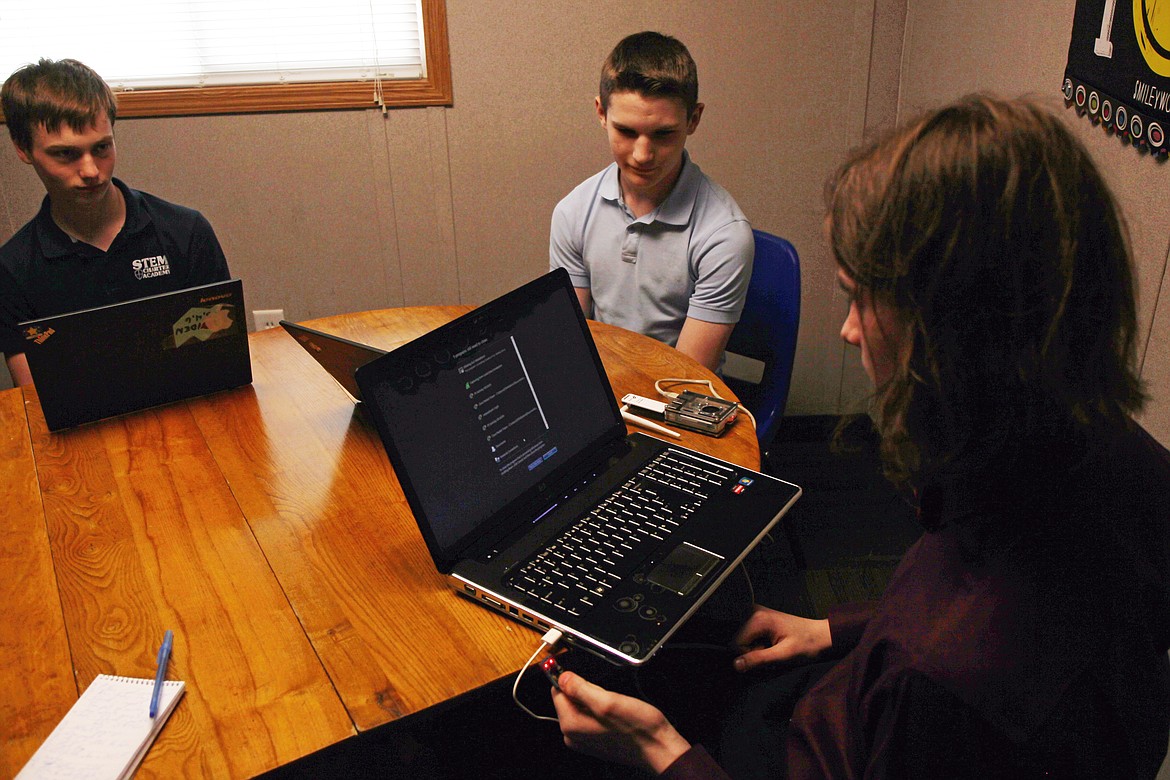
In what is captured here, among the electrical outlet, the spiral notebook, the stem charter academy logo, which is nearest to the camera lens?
the spiral notebook

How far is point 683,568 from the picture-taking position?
1047 mm

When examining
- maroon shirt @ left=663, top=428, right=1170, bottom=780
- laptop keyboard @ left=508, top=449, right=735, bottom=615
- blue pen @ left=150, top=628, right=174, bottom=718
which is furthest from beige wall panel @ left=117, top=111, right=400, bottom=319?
maroon shirt @ left=663, top=428, right=1170, bottom=780

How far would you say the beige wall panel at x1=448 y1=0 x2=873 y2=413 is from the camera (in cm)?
273

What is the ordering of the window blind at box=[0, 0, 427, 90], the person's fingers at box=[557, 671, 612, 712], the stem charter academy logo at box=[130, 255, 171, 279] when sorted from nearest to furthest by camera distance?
the person's fingers at box=[557, 671, 612, 712] → the stem charter academy logo at box=[130, 255, 171, 279] → the window blind at box=[0, 0, 427, 90]

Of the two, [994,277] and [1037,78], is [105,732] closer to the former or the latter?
[994,277]

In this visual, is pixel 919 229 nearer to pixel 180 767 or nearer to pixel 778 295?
pixel 180 767

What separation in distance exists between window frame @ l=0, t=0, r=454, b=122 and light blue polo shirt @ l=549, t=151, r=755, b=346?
0.80 metres

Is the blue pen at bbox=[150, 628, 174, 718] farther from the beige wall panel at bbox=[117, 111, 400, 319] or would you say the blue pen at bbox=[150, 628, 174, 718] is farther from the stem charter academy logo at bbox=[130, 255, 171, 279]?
the beige wall panel at bbox=[117, 111, 400, 319]

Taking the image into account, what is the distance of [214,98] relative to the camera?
8.81 feet

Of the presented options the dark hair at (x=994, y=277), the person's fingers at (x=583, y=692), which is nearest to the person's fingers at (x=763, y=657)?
the person's fingers at (x=583, y=692)

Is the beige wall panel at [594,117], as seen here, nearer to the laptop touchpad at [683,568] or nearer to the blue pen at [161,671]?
the laptop touchpad at [683,568]

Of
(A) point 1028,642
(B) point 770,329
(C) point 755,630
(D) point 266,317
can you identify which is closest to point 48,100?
(D) point 266,317

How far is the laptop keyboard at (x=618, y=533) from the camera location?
1021 millimetres

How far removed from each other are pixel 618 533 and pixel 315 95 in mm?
2170
